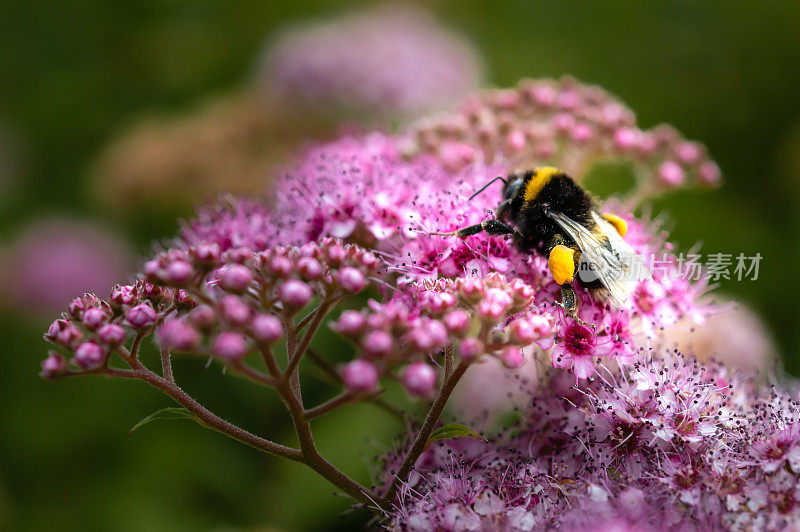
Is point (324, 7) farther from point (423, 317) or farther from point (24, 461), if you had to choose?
point (423, 317)

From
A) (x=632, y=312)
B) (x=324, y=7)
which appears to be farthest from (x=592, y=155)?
(x=324, y=7)

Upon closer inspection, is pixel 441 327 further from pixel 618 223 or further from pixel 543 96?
pixel 543 96

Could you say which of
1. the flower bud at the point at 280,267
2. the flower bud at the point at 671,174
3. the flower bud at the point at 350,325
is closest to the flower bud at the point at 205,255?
the flower bud at the point at 280,267

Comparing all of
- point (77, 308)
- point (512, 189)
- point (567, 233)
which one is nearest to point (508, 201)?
point (512, 189)

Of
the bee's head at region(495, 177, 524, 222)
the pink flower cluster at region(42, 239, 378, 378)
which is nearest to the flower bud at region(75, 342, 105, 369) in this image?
the pink flower cluster at region(42, 239, 378, 378)

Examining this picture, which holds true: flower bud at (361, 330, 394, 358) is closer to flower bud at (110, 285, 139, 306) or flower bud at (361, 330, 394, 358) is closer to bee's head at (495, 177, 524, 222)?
flower bud at (110, 285, 139, 306)

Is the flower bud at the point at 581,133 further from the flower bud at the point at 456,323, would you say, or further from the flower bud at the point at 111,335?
the flower bud at the point at 111,335

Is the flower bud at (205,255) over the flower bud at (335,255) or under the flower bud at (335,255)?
under
